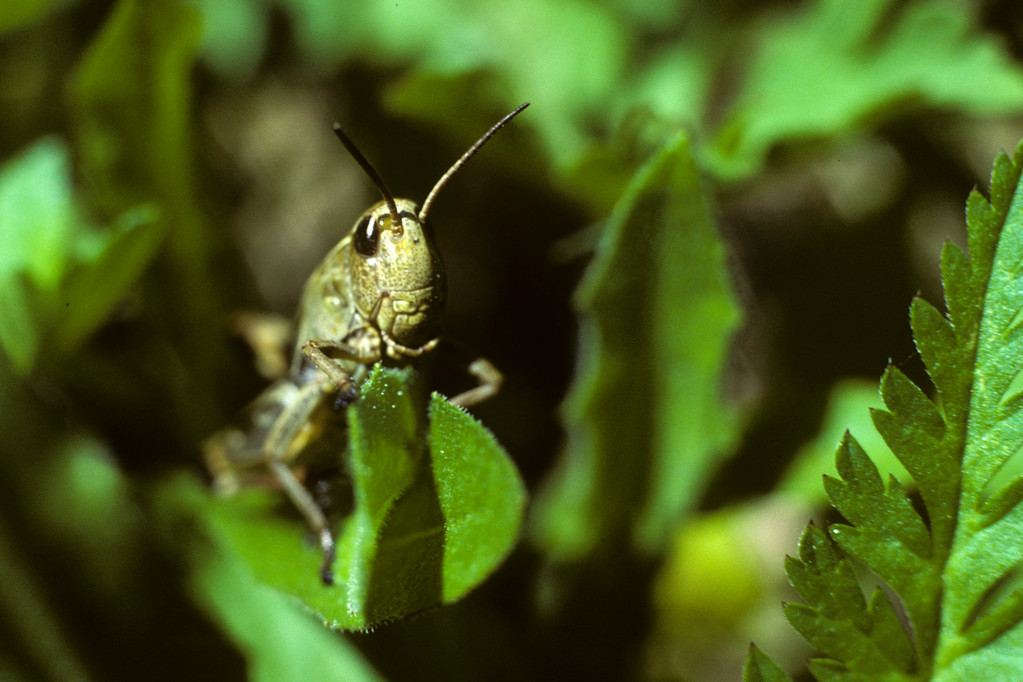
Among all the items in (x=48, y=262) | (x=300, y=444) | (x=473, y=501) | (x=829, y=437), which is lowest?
(x=829, y=437)

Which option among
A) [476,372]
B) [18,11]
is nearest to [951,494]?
[476,372]

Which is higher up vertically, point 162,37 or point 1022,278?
point 162,37

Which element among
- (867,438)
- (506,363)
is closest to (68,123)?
(506,363)

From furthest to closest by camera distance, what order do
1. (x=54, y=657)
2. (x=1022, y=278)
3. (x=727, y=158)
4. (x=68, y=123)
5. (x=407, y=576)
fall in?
(x=68, y=123)
(x=727, y=158)
(x=54, y=657)
(x=407, y=576)
(x=1022, y=278)

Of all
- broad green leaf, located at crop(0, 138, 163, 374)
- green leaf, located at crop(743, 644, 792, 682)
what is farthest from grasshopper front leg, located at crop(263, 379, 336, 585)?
green leaf, located at crop(743, 644, 792, 682)

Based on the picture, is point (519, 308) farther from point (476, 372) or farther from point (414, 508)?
point (414, 508)

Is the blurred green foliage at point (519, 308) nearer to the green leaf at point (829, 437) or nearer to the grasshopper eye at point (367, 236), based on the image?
the green leaf at point (829, 437)

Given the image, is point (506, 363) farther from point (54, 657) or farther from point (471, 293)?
point (54, 657)
